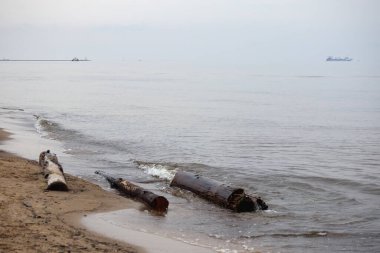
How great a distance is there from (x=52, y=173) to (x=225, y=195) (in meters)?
5.31

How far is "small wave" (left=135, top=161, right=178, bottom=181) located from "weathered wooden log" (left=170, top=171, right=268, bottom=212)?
2.68m

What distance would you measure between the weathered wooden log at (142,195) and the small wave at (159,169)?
8.29ft

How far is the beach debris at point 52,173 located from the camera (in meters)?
12.9

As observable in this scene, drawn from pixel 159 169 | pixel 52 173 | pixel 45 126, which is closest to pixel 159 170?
pixel 159 169

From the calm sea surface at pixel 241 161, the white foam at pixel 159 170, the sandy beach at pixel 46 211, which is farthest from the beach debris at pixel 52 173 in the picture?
the white foam at pixel 159 170

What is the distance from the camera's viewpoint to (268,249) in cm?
940

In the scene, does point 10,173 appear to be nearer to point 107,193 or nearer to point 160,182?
point 107,193

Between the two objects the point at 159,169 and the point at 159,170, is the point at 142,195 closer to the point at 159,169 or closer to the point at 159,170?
the point at 159,170

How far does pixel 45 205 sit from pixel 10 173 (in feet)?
12.7

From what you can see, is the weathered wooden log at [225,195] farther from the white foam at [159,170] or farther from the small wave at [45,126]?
the small wave at [45,126]

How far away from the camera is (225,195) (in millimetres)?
12531

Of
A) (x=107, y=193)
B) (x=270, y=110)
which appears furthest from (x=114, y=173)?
→ (x=270, y=110)

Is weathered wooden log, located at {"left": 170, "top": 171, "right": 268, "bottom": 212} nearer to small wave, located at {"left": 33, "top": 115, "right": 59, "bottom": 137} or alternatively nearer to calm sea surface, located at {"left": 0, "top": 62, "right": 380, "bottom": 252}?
calm sea surface, located at {"left": 0, "top": 62, "right": 380, "bottom": 252}

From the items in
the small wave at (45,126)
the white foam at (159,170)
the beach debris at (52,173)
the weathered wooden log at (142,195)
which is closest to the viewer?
the weathered wooden log at (142,195)
